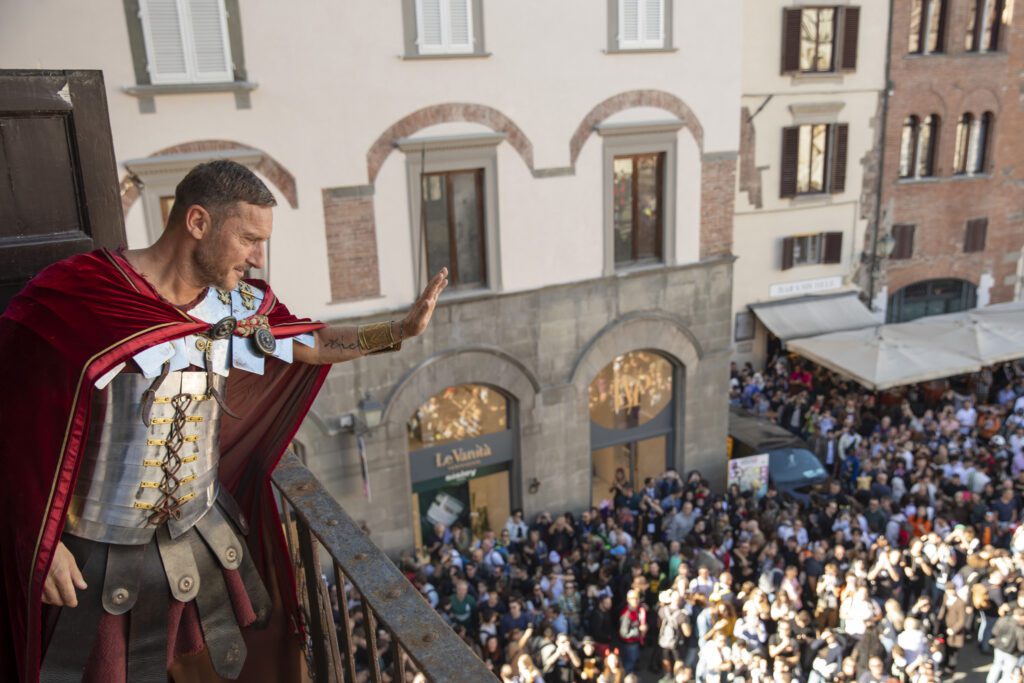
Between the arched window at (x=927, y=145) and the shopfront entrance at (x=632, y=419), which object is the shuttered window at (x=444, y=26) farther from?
the arched window at (x=927, y=145)

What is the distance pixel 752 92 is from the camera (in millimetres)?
19344

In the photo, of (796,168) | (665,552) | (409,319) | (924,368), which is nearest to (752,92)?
(796,168)

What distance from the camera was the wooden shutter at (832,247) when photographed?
21.0m

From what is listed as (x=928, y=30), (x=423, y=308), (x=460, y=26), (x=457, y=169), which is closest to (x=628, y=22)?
(x=460, y=26)

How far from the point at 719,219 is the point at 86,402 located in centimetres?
1392

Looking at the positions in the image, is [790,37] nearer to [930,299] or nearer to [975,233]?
[975,233]

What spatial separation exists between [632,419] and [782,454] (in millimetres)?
2859

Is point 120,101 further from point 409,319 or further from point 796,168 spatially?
point 796,168

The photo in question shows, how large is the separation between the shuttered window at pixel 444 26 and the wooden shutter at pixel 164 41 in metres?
3.17

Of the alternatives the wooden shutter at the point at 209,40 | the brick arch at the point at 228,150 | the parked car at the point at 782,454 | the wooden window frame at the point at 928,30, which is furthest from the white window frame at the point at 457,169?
the wooden window frame at the point at 928,30

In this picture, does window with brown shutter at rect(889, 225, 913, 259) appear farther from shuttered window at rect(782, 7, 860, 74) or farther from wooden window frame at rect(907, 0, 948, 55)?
shuttered window at rect(782, 7, 860, 74)

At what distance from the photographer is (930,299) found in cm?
2309

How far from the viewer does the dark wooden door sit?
249 centimetres

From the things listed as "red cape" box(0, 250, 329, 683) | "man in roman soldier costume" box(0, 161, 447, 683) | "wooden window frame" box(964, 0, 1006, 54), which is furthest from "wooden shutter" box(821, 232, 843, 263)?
"red cape" box(0, 250, 329, 683)
